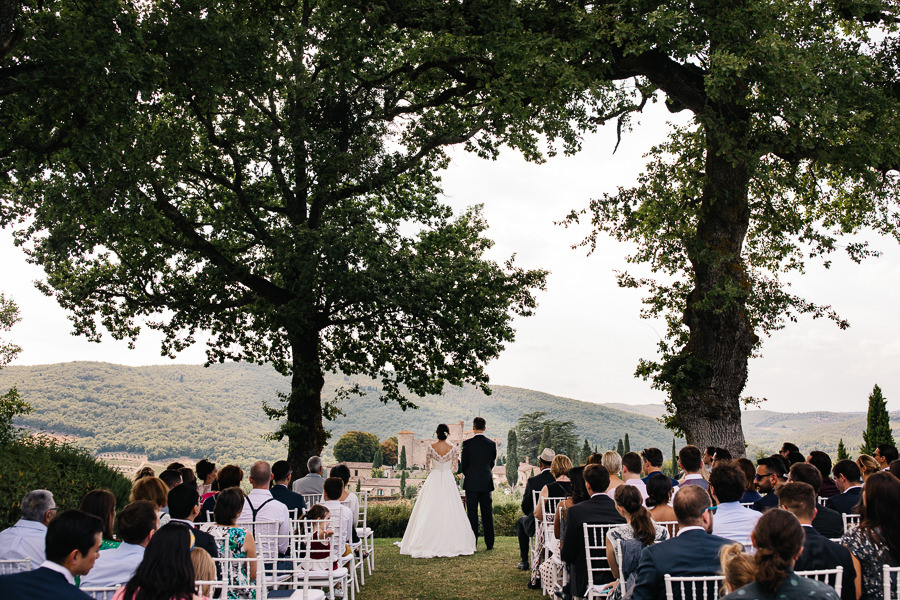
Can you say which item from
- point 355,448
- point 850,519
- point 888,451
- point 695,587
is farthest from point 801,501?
point 355,448

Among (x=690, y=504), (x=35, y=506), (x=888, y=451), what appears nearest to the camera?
(x=690, y=504)

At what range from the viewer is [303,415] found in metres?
14.4

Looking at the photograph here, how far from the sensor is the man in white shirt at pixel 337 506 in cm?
744

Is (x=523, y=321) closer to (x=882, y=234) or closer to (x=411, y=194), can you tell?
(x=411, y=194)

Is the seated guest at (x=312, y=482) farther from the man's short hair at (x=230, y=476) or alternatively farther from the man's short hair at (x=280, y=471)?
the man's short hair at (x=230, y=476)

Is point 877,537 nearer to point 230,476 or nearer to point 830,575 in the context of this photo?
point 830,575

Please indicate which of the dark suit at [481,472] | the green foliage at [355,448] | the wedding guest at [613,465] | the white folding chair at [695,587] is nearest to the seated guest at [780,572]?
the white folding chair at [695,587]

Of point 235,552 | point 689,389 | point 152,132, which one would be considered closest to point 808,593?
point 235,552

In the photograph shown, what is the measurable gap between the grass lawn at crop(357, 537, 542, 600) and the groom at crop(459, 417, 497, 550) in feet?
1.75

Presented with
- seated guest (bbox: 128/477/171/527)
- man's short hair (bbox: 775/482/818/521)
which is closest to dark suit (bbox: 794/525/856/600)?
man's short hair (bbox: 775/482/818/521)

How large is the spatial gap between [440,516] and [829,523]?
6.71 meters

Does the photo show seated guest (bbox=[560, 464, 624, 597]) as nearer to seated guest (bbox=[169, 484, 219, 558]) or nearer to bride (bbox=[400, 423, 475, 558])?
seated guest (bbox=[169, 484, 219, 558])

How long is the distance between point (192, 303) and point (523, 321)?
24.4ft

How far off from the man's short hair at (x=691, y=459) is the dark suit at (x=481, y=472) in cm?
495
